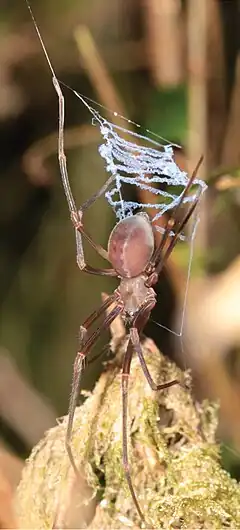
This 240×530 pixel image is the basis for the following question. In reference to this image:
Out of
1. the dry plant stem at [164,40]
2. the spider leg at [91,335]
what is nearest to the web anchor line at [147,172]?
the spider leg at [91,335]

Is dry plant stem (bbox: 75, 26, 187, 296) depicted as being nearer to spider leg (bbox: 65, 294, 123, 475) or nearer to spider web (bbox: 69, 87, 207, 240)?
spider web (bbox: 69, 87, 207, 240)

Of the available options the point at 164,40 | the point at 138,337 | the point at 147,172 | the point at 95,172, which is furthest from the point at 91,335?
the point at 164,40

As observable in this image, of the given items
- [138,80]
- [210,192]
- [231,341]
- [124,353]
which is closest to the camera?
[124,353]

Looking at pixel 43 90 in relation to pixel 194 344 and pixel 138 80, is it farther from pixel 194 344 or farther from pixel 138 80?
pixel 194 344

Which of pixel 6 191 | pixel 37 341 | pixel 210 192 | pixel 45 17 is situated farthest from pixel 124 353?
pixel 45 17

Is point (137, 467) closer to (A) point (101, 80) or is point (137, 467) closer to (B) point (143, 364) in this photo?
(B) point (143, 364)

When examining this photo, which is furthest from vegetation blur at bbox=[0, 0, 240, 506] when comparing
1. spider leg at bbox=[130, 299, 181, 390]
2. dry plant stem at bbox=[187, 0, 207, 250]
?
spider leg at bbox=[130, 299, 181, 390]
